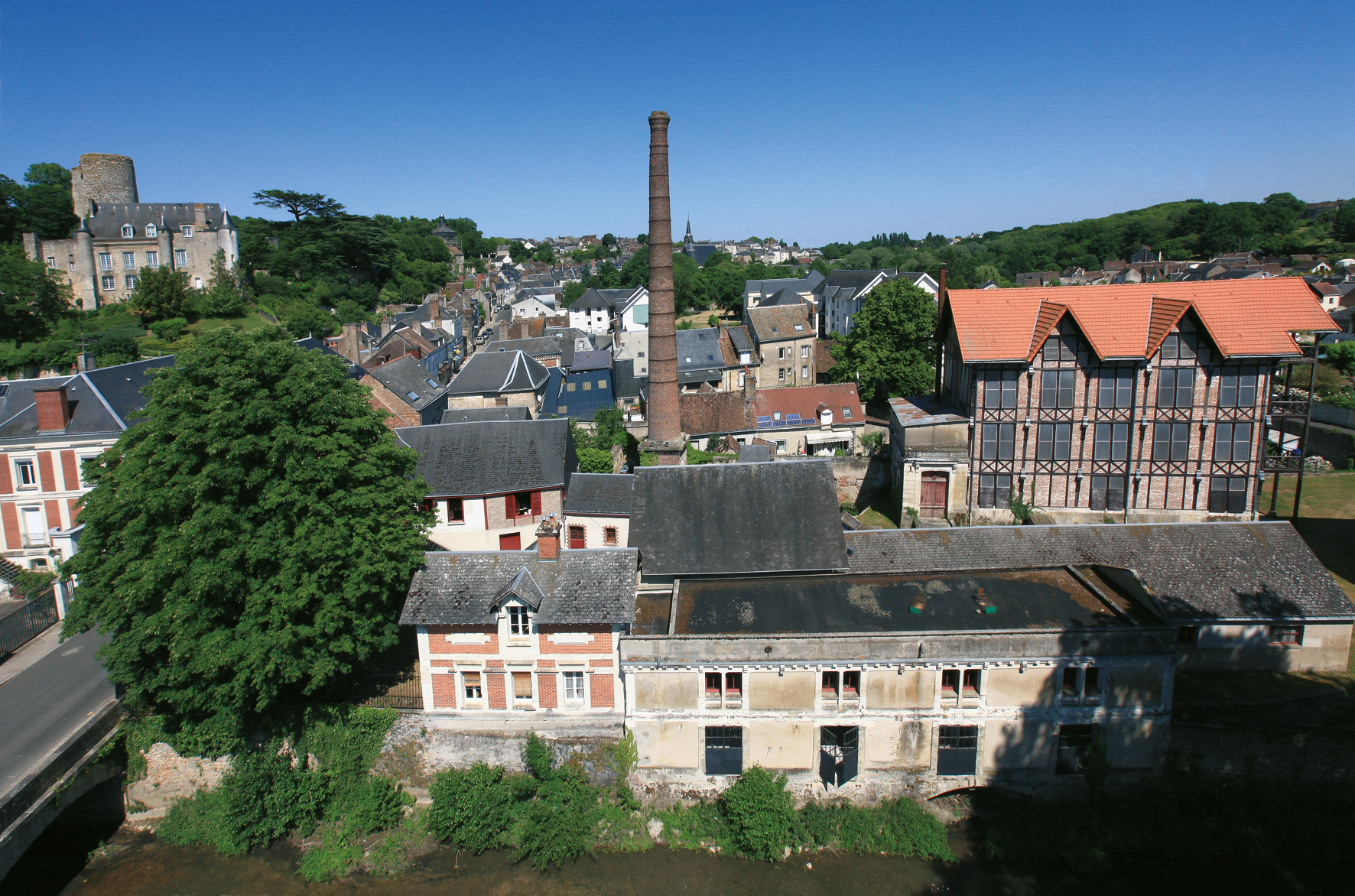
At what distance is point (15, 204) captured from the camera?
5944 cm

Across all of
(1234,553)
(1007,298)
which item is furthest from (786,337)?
(1234,553)

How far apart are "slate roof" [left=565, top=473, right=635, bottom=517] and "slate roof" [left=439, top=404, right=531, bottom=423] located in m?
7.85

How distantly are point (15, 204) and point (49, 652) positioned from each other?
5600 cm

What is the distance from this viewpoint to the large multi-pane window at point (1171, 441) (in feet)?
90.3

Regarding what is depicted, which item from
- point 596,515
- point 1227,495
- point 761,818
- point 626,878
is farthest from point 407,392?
point 1227,495

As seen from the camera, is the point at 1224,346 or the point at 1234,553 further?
the point at 1224,346

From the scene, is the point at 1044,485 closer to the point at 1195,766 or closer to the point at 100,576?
the point at 1195,766

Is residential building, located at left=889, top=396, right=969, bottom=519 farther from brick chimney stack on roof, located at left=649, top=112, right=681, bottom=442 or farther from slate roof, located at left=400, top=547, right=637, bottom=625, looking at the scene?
slate roof, located at left=400, top=547, right=637, bottom=625

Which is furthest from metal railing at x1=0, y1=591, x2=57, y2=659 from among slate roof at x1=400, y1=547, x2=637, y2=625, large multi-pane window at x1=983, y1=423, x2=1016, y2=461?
large multi-pane window at x1=983, y1=423, x2=1016, y2=461

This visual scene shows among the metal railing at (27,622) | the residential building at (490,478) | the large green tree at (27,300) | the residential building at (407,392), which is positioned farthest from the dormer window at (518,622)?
the large green tree at (27,300)

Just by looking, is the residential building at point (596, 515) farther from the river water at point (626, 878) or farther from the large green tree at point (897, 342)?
the large green tree at point (897, 342)

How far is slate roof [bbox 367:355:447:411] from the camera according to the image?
4250 centimetres

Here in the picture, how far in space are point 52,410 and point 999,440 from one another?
35.8 metres

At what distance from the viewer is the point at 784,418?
4062 centimetres
